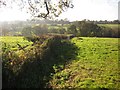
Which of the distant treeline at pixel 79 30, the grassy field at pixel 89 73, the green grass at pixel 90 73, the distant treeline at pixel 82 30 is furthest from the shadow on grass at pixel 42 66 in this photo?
the distant treeline at pixel 79 30

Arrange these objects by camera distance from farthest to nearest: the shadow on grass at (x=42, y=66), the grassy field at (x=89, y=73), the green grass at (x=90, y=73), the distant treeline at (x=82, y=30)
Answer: the distant treeline at (x=82, y=30)
the shadow on grass at (x=42, y=66)
the grassy field at (x=89, y=73)
the green grass at (x=90, y=73)

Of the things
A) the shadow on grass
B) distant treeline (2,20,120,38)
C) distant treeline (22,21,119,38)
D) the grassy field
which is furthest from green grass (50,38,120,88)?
distant treeline (2,20,120,38)

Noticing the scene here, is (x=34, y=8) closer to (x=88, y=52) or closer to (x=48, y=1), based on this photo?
(x=48, y=1)

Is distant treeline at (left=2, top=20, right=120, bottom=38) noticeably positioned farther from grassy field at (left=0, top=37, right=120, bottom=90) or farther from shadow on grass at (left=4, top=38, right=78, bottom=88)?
grassy field at (left=0, top=37, right=120, bottom=90)

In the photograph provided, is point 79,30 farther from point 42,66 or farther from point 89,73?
point 89,73

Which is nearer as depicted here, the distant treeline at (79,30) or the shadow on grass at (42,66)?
the shadow on grass at (42,66)

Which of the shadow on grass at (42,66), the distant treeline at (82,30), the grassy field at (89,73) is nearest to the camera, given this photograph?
the grassy field at (89,73)

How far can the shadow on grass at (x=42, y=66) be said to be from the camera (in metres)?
25.4

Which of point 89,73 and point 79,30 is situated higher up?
point 79,30

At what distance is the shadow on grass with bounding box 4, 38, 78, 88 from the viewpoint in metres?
25.4

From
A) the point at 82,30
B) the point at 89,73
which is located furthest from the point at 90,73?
the point at 82,30

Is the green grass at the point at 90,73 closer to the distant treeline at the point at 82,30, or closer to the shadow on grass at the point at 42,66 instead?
the shadow on grass at the point at 42,66

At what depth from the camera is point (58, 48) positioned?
4231cm

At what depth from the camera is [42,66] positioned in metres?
30.7
